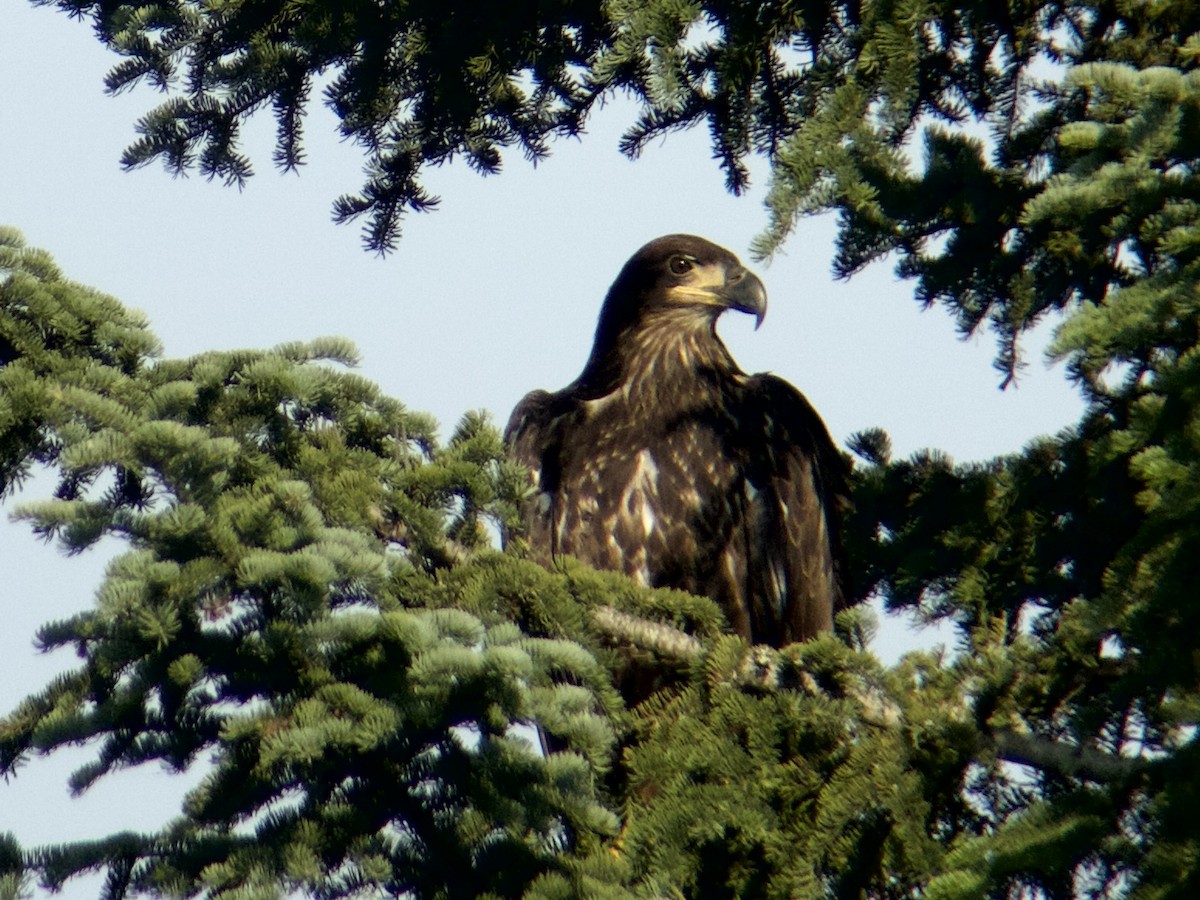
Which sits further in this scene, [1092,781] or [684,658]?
[684,658]

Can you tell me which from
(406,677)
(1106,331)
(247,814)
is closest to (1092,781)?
(1106,331)

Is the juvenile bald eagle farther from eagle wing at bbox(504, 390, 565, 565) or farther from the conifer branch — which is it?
the conifer branch

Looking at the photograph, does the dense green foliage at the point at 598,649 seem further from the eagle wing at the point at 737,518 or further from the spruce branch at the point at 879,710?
the eagle wing at the point at 737,518

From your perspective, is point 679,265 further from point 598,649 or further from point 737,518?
point 598,649

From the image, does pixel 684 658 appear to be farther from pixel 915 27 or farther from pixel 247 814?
pixel 915 27

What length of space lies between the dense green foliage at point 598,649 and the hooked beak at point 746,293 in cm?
209

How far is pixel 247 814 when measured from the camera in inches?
88.6

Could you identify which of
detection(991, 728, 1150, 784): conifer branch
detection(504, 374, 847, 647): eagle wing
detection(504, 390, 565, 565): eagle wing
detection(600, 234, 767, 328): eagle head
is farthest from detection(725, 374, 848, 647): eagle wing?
detection(991, 728, 1150, 784): conifer branch

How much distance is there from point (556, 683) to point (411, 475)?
2.16 feet

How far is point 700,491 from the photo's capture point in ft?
16.0

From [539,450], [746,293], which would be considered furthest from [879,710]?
[746,293]

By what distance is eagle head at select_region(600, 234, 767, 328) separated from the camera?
5758 mm

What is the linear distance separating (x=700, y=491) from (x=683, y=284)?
1.28 metres

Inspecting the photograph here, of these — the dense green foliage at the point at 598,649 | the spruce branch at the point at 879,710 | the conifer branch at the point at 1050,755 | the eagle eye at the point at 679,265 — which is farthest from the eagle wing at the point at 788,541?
the conifer branch at the point at 1050,755
